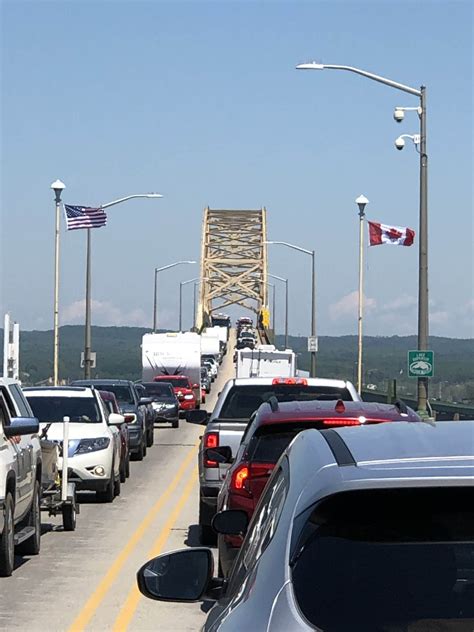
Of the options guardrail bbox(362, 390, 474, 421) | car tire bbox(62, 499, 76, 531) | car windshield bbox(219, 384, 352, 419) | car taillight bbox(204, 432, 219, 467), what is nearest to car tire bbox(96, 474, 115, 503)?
car tire bbox(62, 499, 76, 531)

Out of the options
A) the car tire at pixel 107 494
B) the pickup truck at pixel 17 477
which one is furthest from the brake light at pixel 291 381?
the car tire at pixel 107 494

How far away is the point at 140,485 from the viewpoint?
→ 2456cm

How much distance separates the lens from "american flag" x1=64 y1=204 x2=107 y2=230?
154 ft

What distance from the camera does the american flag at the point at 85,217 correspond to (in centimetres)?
4691

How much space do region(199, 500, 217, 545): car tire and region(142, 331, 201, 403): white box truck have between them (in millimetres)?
44387

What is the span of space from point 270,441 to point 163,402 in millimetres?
35834

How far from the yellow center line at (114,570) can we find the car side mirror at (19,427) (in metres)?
1.56

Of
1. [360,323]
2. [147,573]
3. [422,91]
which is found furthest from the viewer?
[360,323]

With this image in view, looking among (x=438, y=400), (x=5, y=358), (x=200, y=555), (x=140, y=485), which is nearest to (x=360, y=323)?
(x=438, y=400)

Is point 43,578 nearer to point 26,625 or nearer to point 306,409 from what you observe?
point 26,625

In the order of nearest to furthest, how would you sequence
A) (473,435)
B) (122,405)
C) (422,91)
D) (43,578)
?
(473,435)
(43,578)
(422,91)
(122,405)

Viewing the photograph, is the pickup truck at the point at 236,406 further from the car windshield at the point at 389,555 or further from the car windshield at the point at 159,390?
the car windshield at the point at 159,390

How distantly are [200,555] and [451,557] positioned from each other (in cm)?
143

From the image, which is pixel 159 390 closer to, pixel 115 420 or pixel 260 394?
pixel 115 420
